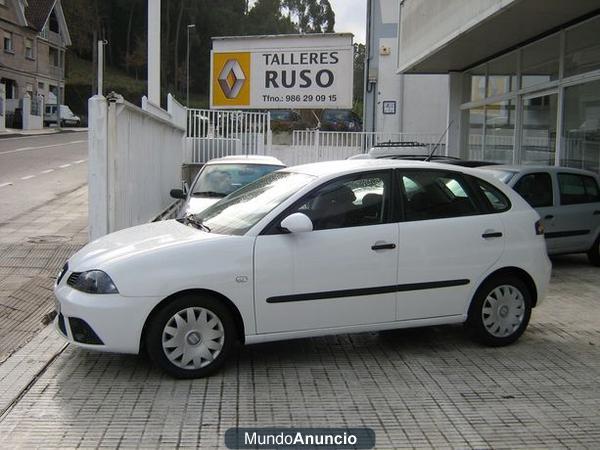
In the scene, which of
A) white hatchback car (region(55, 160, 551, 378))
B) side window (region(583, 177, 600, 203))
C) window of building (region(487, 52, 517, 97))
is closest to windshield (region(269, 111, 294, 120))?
window of building (region(487, 52, 517, 97))

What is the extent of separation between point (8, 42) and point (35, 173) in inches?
1451

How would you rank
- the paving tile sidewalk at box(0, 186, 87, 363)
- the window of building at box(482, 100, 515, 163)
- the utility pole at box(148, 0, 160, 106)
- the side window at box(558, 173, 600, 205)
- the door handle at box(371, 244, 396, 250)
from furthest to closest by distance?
the window of building at box(482, 100, 515, 163) → the utility pole at box(148, 0, 160, 106) → the side window at box(558, 173, 600, 205) → the paving tile sidewalk at box(0, 186, 87, 363) → the door handle at box(371, 244, 396, 250)

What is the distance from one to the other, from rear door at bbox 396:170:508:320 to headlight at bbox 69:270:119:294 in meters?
2.14

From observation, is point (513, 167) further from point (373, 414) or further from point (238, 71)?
point (238, 71)

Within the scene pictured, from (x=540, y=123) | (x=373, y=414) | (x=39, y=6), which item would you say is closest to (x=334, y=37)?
(x=540, y=123)

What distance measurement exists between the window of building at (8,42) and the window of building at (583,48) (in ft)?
157

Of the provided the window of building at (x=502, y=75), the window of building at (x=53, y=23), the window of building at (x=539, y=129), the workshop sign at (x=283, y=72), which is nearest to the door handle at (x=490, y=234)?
the window of building at (x=539, y=129)

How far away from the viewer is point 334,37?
17.1 m

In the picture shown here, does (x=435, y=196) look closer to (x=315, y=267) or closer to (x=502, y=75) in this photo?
(x=315, y=267)

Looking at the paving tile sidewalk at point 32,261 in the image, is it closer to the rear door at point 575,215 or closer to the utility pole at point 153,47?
the utility pole at point 153,47

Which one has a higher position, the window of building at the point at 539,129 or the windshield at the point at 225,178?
the window of building at the point at 539,129

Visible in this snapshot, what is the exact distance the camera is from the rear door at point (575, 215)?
354 inches

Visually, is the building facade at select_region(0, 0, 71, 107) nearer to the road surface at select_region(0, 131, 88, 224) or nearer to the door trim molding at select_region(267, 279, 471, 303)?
the road surface at select_region(0, 131, 88, 224)

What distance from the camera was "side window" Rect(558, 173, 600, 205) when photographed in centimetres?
920
